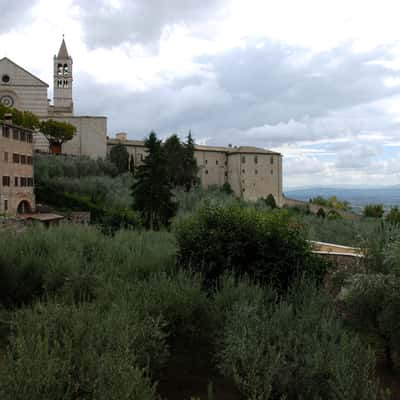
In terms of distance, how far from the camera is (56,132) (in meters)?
41.8

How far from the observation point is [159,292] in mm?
6816

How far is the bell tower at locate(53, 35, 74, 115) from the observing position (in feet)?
Answer: 190

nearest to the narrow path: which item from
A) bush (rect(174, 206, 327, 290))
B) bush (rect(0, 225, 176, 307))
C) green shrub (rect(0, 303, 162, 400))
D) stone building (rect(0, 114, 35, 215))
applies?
green shrub (rect(0, 303, 162, 400))

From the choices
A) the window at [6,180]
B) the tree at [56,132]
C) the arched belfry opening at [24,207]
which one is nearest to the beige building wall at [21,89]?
the tree at [56,132]

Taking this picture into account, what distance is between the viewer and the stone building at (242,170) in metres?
57.1

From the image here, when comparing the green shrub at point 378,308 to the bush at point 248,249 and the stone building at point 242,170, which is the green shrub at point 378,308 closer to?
the bush at point 248,249

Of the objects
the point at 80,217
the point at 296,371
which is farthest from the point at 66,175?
the point at 296,371

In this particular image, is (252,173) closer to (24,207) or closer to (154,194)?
(154,194)

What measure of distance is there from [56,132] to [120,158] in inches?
276

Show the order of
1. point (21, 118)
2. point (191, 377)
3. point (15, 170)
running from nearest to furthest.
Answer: point (191, 377), point (15, 170), point (21, 118)

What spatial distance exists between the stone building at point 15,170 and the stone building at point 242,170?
29.5 meters

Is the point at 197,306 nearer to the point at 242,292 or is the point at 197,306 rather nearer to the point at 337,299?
the point at 242,292

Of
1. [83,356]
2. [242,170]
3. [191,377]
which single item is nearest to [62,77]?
[242,170]

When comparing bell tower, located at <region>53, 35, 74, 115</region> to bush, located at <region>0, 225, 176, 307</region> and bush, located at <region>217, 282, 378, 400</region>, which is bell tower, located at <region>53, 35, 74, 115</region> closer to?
bush, located at <region>0, 225, 176, 307</region>
